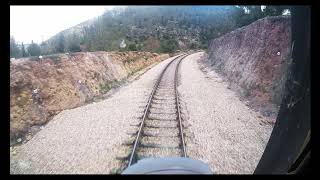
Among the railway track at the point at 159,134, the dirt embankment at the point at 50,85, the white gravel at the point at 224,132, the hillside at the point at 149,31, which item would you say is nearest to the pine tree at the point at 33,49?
the hillside at the point at 149,31

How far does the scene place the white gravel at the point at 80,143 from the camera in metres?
8.55

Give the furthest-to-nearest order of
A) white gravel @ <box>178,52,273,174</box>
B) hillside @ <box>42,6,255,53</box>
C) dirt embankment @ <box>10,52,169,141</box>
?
1. hillside @ <box>42,6,255,53</box>
2. dirt embankment @ <box>10,52,169,141</box>
3. white gravel @ <box>178,52,273,174</box>

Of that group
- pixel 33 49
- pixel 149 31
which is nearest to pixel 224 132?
pixel 33 49

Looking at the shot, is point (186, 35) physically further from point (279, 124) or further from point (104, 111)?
point (279, 124)

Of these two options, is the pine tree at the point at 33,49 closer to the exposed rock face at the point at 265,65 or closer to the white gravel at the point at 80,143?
the white gravel at the point at 80,143

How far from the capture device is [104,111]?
1423cm

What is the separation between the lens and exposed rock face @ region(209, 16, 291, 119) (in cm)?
1420

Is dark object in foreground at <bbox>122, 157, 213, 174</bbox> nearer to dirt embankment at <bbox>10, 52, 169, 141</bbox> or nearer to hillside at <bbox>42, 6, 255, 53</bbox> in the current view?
dirt embankment at <bbox>10, 52, 169, 141</bbox>

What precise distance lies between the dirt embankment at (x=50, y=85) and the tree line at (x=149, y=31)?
18.7 feet

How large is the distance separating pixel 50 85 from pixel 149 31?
6840 cm

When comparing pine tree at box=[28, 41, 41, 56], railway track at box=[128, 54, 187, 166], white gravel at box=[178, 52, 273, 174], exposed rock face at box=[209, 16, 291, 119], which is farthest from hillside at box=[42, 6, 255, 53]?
railway track at box=[128, 54, 187, 166]

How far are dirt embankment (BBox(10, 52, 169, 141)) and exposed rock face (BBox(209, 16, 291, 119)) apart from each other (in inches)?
319

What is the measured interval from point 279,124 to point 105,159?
205 inches
